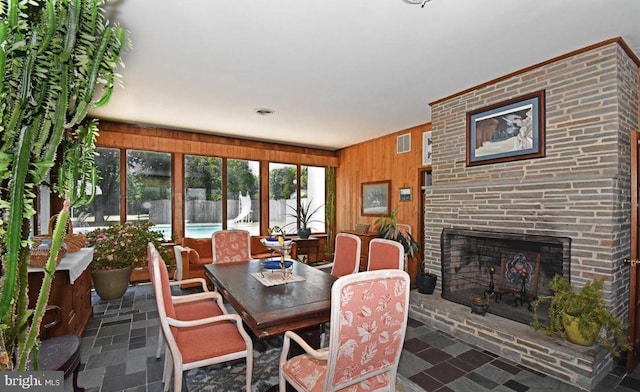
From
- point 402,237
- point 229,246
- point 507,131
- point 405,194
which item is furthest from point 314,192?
point 507,131

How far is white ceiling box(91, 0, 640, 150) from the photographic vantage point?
82.1 inches

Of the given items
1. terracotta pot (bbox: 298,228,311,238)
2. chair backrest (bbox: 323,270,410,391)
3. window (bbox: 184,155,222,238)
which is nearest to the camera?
chair backrest (bbox: 323,270,410,391)

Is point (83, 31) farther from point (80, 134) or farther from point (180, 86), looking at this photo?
A: point (180, 86)

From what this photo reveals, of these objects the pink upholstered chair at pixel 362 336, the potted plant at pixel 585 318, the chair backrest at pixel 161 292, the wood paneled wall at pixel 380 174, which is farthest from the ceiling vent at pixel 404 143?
the chair backrest at pixel 161 292

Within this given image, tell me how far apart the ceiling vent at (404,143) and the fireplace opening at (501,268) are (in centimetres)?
210

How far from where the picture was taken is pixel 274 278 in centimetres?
266

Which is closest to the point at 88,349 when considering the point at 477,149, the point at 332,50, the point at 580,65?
the point at 332,50

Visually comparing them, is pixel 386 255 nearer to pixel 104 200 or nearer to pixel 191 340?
pixel 191 340

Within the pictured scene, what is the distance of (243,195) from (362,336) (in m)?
5.27

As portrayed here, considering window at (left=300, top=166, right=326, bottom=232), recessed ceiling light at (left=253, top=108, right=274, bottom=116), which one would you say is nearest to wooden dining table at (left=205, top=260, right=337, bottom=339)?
recessed ceiling light at (left=253, top=108, right=274, bottom=116)

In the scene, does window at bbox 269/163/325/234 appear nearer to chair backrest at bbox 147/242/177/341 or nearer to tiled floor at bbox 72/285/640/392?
tiled floor at bbox 72/285/640/392

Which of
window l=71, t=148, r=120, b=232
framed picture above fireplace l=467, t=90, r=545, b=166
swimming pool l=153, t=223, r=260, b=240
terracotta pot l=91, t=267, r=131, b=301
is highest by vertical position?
framed picture above fireplace l=467, t=90, r=545, b=166

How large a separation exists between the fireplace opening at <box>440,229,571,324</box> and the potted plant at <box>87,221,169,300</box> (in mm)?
4109

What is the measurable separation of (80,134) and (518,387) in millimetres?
3098
